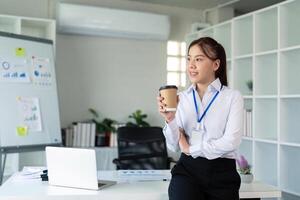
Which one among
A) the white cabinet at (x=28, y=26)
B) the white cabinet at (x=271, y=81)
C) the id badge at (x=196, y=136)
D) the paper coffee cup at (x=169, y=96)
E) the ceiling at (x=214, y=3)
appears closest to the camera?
the paper coffee cup at (x=169, y=96)

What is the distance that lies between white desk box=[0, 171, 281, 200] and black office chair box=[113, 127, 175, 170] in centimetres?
165

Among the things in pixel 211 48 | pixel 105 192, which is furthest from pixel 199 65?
pixel 105 192

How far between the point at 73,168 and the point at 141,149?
1.95 metres

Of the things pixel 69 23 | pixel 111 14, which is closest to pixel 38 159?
pixel 69 23

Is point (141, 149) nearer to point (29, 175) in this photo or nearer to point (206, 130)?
point (29, 175)

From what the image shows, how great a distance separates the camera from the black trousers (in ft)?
5.18

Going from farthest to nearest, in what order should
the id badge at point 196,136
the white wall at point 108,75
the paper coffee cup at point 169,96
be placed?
the white wall at point 108,75, the id badge at point 196,136, the paper coffee cup at point 169,96

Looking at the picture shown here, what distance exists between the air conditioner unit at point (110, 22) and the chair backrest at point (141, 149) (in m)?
1.37

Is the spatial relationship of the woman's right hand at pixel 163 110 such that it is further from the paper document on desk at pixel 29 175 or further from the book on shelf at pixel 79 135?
the book on shelf at pixel 79 135

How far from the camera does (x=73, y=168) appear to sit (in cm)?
176

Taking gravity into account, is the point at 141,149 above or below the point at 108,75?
below

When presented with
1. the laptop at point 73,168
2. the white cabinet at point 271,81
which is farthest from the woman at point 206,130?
the white cabinet at point 271,81

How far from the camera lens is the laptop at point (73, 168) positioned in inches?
67.9

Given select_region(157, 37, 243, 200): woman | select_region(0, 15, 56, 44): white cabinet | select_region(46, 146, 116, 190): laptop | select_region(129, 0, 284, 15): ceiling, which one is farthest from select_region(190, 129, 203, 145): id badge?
select_region(129, 0, 284, 15): ceiling
